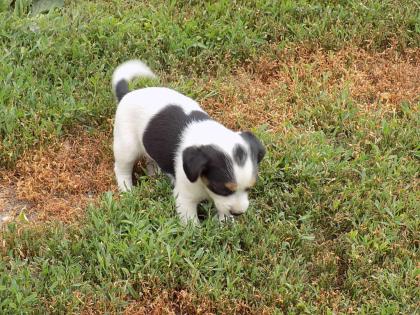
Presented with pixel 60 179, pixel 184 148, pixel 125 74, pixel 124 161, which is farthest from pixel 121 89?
pixel 184 148

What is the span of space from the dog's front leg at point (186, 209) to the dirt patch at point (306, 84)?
136 centimetres

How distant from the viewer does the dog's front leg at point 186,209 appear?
533cm

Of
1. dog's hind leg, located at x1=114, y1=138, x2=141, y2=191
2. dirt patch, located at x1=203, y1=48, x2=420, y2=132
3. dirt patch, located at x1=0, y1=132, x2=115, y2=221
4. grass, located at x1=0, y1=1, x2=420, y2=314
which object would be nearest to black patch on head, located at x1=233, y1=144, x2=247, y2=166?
grass, located at x1=0, y1=1, x2=420, y2=314

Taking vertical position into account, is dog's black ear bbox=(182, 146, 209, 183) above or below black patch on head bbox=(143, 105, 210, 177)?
above

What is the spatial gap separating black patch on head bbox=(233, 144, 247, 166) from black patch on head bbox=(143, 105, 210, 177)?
0.66m

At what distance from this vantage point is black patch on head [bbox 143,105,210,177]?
17.8ft

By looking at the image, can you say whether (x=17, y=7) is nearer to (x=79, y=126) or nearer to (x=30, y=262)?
(x=79, y=126)

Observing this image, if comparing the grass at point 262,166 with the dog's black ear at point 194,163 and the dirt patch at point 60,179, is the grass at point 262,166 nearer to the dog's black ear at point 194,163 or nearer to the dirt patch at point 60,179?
the dirt patch at point 60,179

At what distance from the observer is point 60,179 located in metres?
5.93

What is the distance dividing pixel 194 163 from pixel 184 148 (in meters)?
0.41

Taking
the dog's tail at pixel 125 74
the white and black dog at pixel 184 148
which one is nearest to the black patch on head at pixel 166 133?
the white and black dog at pixel 184 148

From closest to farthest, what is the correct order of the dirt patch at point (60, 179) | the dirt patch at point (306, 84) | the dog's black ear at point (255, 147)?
1. the dog's black ear at point (255, 147)
2. the dirt patch at point (60, 179)
3. the dirt patch at point (306, 84)

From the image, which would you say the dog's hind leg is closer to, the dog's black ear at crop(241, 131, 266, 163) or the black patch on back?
the black patch on back

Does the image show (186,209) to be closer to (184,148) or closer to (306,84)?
(184,148)
